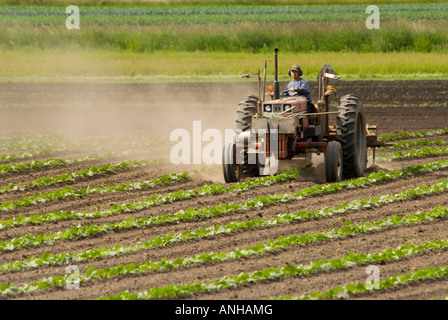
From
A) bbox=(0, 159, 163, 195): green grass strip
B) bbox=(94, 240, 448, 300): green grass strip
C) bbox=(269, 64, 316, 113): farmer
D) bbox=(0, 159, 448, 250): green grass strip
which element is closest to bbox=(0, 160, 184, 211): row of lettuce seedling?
bbox=(0, 159, 163, 195): green grass strip

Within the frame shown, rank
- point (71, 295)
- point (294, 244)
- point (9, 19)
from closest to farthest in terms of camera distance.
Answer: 1. point (71, 295)
2. point (294, 244)
3. point (9, 19)

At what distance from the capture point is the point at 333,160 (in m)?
13.2

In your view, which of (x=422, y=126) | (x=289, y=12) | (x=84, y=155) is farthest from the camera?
(x=289, y=12)

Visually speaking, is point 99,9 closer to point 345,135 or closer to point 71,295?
point 345,135

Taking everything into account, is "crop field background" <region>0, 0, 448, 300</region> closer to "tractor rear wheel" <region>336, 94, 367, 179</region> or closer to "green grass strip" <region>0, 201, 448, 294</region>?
"green grass strip" <region>0, 201, 448, 294</region>

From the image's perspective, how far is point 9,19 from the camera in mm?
46188

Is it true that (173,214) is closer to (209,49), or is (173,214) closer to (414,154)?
(414,154)

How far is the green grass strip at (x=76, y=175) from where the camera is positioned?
45.6 feet

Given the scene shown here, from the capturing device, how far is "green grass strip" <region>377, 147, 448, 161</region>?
15988 millimetres

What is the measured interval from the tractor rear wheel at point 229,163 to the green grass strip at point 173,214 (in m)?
0.35

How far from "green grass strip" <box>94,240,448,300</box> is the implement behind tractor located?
370cm

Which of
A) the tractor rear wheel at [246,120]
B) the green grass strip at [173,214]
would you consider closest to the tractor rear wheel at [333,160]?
the green grass strip at [173,214]
